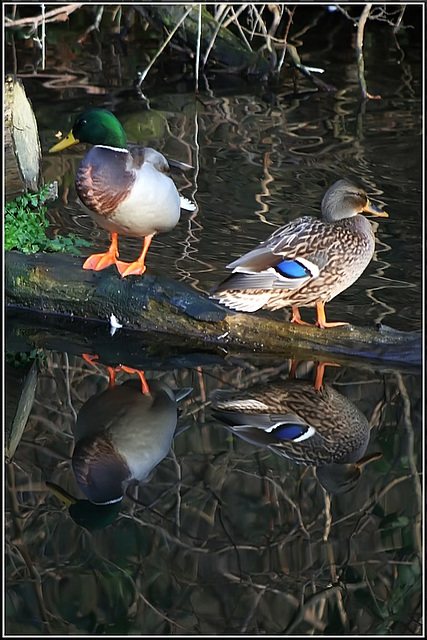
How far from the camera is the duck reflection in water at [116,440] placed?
139 inches

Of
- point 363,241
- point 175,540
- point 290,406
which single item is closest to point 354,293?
point 363,241

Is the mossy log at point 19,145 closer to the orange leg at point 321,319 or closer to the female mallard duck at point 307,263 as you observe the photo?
the female mallard duck at point 307,263

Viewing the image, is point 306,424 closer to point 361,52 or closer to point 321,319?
point 321,319

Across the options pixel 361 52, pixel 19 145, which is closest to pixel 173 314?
pixel 19 145

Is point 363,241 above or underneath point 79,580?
above

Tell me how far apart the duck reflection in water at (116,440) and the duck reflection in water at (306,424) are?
0.25 metres

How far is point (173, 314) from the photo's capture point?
4.53m

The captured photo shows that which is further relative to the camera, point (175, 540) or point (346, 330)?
point (346, 330)

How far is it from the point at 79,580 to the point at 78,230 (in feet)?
9.94

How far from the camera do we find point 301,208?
20.6 ft

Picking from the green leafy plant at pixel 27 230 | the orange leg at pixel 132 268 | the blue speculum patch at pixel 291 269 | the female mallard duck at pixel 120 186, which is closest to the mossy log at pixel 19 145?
the green leafy plant at pixel 27 230

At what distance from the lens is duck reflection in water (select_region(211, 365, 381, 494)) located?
3.79 metres

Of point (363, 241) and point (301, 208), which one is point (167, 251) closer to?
point (301, 208)

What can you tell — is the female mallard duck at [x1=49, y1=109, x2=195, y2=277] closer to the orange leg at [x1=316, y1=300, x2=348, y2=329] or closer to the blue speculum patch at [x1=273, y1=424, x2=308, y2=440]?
the orange leg at [x1=316, y1=300, x2=348, y2=329]
